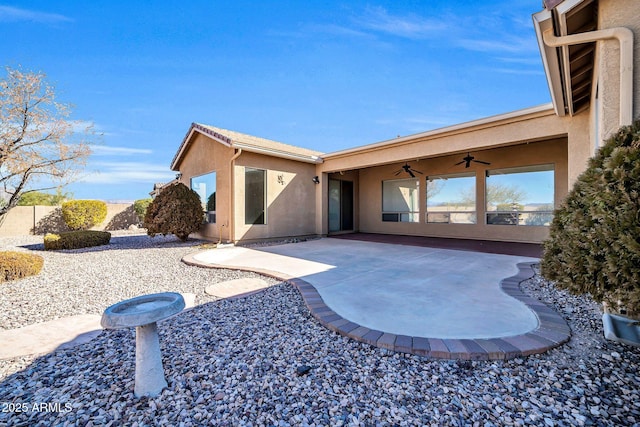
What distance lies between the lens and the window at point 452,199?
407 inches

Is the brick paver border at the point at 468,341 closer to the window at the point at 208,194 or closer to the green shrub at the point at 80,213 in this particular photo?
the window at the point at 208,194

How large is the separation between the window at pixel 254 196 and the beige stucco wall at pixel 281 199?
0.13 meters

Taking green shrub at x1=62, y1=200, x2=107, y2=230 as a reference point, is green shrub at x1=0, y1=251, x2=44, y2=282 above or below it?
below

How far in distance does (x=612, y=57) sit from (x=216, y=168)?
10.2m

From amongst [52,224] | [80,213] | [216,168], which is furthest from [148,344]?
[52,224]

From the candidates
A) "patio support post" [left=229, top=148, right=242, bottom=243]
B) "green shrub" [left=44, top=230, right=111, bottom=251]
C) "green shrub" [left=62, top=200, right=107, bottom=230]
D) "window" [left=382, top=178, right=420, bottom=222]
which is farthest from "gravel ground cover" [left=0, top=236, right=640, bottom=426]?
"green shrub" [left=62, top=200, right=107, bottom=230]

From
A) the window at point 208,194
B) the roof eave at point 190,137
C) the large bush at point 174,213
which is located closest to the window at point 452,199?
the roof eave at point 190,137

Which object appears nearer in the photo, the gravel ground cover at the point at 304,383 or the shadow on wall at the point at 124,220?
the gravel ground cover at the point at 304,383

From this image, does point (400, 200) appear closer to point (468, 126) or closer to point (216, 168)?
point (468, 126)

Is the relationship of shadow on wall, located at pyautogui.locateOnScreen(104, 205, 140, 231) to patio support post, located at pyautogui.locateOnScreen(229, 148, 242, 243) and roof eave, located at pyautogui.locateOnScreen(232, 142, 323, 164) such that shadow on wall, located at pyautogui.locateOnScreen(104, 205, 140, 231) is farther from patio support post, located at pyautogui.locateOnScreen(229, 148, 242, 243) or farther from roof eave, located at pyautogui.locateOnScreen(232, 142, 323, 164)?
roof eave, located at pyautogui.locateOnScreen(232, 142, 323, 164)

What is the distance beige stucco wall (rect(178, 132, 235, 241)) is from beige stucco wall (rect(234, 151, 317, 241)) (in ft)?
1.56

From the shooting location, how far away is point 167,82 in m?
11.8

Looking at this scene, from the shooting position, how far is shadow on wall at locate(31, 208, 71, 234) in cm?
1421

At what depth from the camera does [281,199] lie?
34.7ft
